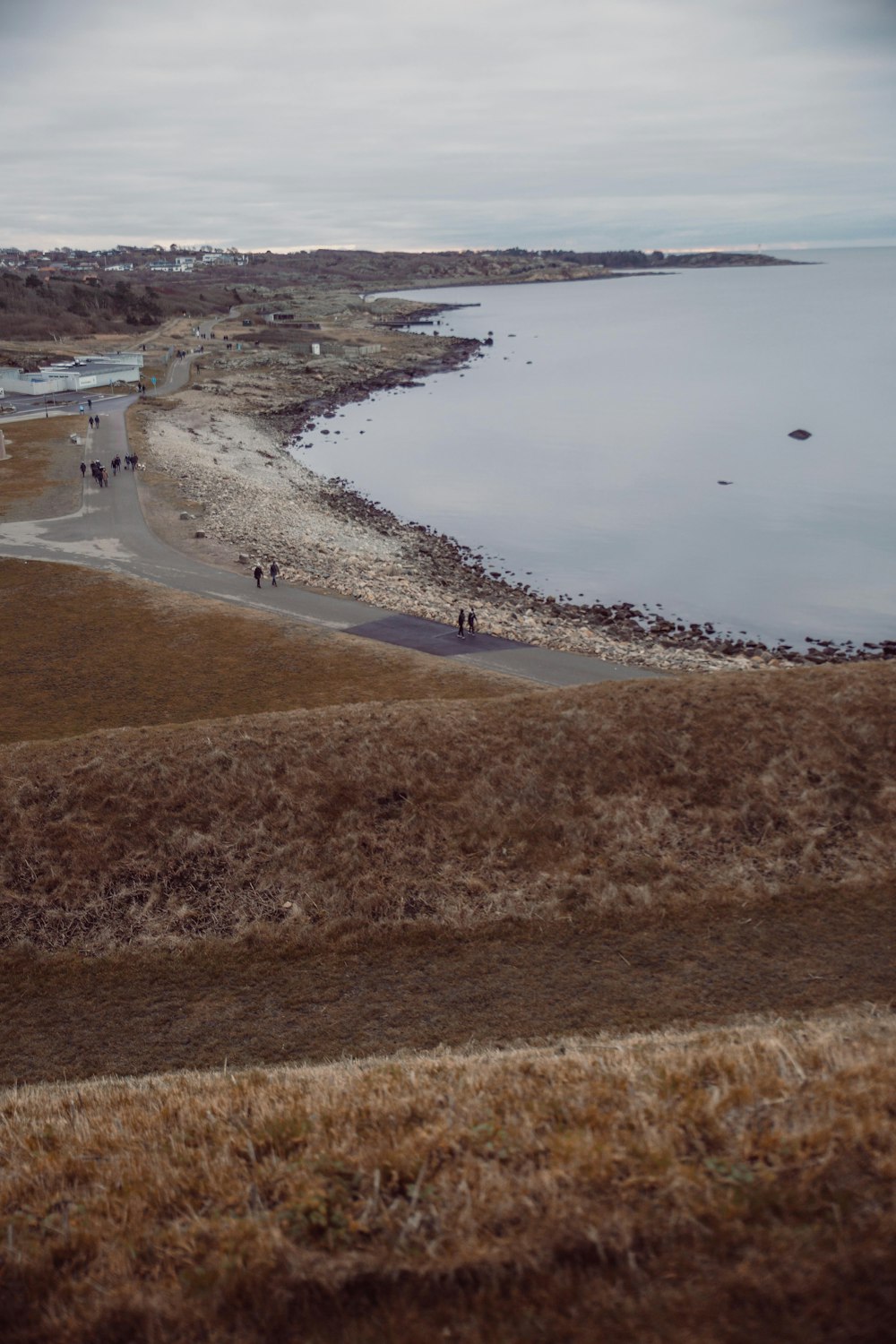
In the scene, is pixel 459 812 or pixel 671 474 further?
pixel 671 474

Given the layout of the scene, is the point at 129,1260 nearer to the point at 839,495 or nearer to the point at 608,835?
the point at 608,835

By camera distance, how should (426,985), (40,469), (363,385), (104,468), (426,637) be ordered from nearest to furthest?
(426,985), (426,637), (104,468), (40,469), (363,385)

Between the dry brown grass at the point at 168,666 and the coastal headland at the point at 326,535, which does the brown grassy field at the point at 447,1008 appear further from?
the coastal headland at the point at 326,535

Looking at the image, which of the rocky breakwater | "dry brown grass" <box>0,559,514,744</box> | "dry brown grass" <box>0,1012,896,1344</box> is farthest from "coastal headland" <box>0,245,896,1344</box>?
the rocky breakwater

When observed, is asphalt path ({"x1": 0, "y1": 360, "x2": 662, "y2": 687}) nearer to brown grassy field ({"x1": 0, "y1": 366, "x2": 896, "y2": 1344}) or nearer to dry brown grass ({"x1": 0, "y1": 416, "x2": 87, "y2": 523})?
dry brown grass ({"x1": 0, "y1": 416, "x2": 87, "y2": 523})

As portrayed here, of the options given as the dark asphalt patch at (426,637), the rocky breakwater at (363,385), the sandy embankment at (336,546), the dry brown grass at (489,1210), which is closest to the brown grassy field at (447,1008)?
the dry brown grass at (489,1210)

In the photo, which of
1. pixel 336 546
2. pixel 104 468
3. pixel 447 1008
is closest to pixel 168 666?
pixel 447 1008

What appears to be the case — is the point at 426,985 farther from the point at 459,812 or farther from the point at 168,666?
the point at 168,666
